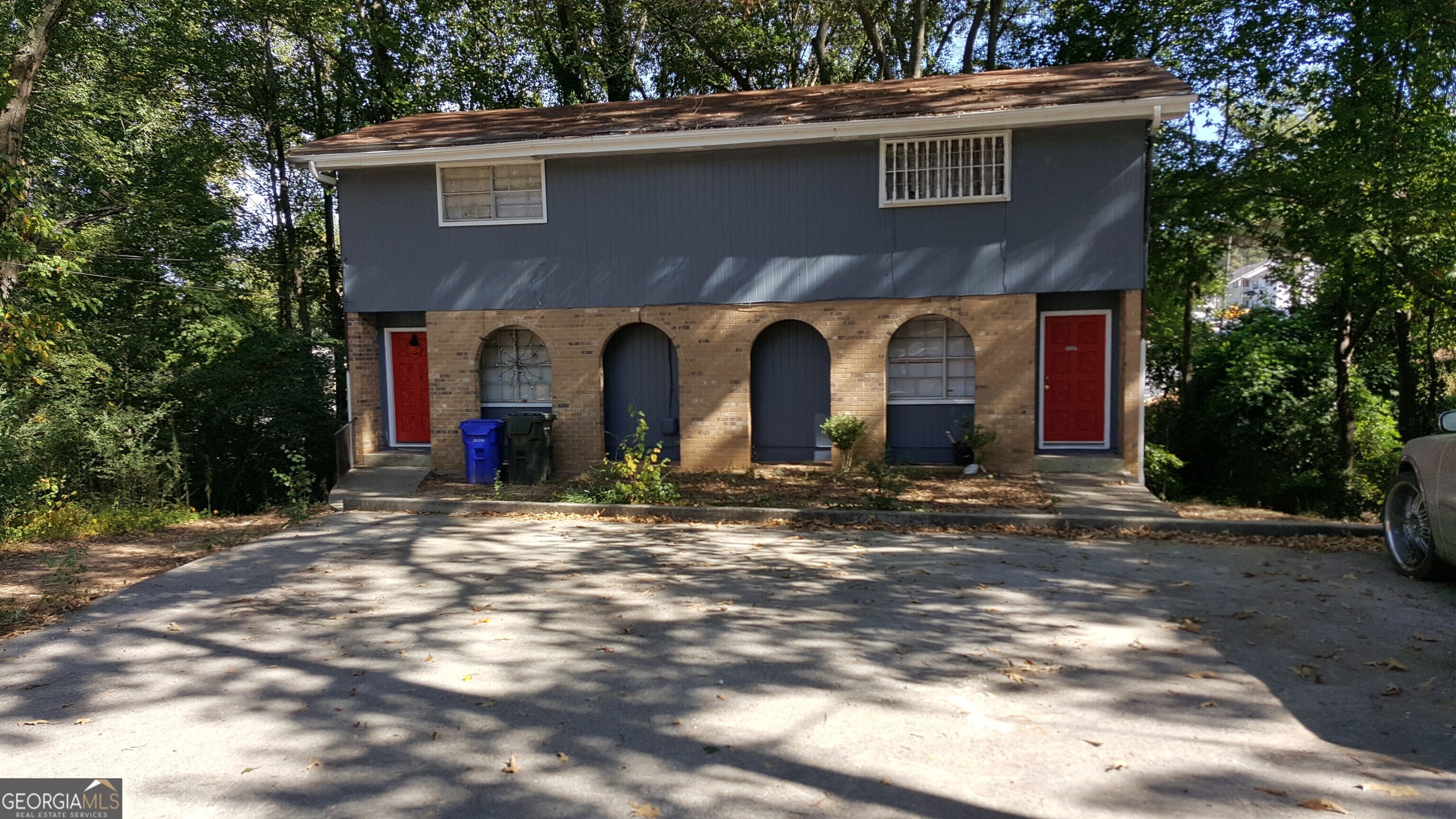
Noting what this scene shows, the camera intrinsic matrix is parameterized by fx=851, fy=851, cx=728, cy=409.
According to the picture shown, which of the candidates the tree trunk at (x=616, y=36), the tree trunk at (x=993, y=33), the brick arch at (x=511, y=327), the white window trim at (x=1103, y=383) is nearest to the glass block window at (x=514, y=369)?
the brick arch at (x=511, y=327)

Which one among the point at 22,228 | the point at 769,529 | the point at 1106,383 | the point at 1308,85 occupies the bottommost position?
the point at 769,529

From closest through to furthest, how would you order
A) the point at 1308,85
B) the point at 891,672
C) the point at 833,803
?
the point at 833,803 → the point at 891,672 → the point at 1308,85

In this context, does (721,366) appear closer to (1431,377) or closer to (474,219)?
(474,219)

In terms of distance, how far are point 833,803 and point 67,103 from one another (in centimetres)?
1776

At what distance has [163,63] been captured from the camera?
687 inches

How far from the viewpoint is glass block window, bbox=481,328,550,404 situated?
1451 centimetres

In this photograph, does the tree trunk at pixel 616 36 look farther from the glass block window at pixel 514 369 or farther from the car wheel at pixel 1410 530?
the car wheel at pixel 1410 530

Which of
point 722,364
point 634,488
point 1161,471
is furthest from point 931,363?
point 1161,471

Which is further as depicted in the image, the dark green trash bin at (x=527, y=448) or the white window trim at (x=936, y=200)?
the dark green trash bin at (x=527, y=448)

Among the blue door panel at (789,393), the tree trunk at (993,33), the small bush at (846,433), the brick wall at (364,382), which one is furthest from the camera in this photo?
the tree trunk at (993,33)

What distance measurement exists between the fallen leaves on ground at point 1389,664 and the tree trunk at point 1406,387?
1465 cm

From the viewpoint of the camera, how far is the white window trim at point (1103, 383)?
42.3 ft

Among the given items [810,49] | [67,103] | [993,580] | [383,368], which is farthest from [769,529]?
[810,49]

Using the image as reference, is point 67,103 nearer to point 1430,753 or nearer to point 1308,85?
point 1430,753
